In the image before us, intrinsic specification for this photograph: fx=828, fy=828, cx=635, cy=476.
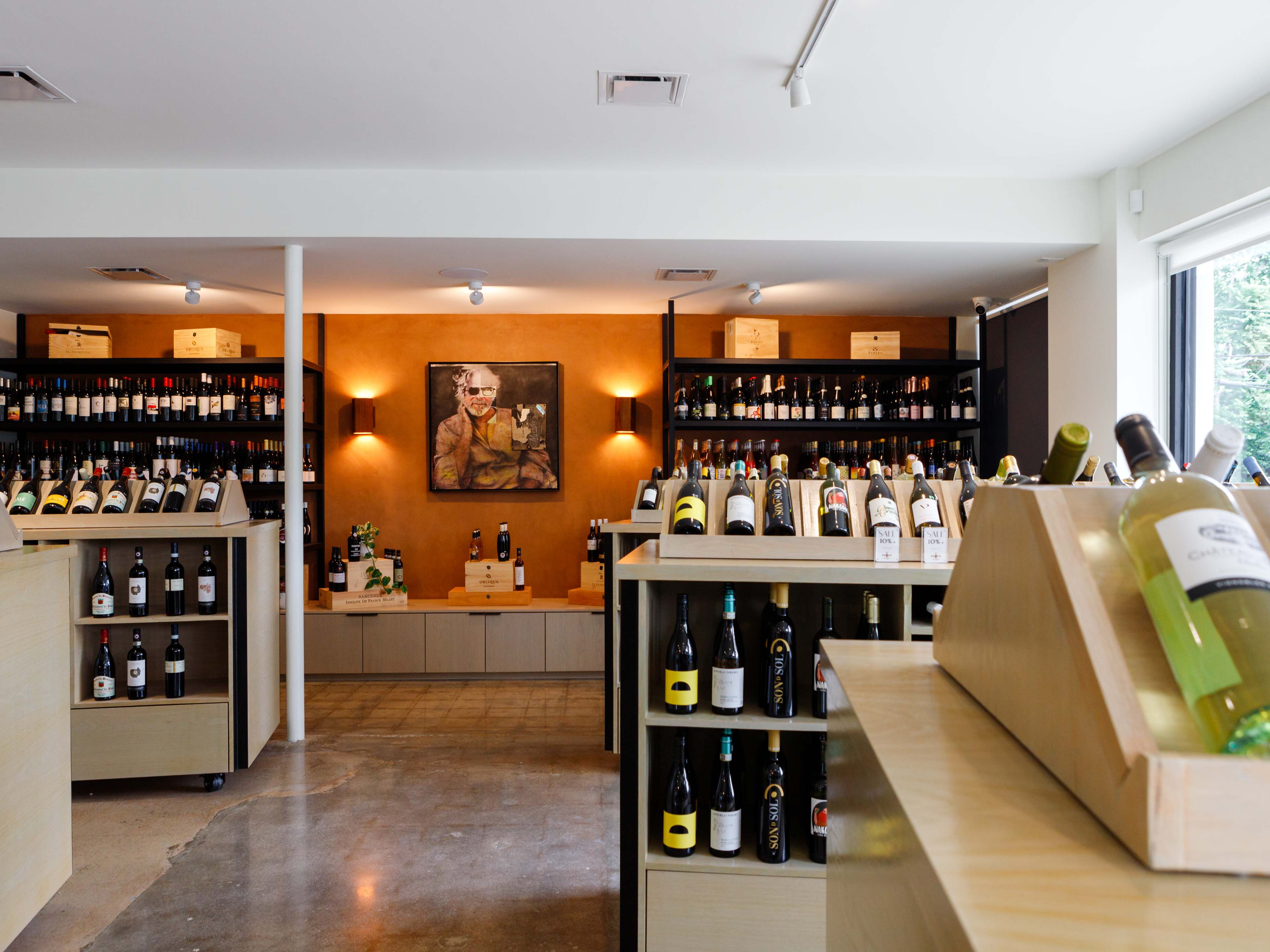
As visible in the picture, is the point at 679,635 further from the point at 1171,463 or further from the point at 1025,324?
the point at 1025,324

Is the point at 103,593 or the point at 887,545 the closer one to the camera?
the point at 887,545

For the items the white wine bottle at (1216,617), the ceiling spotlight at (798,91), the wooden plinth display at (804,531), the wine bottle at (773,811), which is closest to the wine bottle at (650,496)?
the wooden plinth display at (804,531)

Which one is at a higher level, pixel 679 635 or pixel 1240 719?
pixel 1240 719

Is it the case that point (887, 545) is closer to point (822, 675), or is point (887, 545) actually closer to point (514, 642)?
point (822, 675)

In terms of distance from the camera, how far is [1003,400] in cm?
576

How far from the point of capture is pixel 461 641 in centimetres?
564

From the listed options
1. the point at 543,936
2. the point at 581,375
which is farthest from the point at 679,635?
the point at 581,375

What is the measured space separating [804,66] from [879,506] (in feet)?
5.61

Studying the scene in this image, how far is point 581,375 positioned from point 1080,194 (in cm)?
351

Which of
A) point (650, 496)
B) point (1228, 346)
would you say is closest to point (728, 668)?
point (650, 496)

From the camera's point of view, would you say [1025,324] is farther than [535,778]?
Yes

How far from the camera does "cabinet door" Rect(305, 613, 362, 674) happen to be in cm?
555

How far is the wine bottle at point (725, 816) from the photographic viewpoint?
216 centimetres

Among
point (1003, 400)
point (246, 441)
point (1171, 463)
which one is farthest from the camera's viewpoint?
point (246, 441)
